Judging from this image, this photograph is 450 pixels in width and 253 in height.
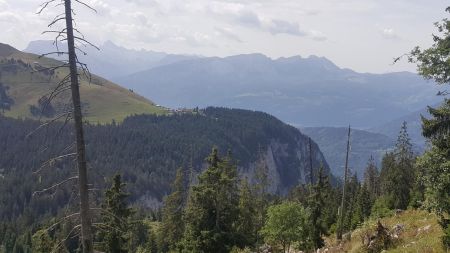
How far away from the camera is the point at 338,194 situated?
96.2 metres

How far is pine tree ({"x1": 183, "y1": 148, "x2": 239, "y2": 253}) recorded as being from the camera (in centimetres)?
3938

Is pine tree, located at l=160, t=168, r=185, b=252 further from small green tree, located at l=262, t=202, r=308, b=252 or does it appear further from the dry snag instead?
the dry snag

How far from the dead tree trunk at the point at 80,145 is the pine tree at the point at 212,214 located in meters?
23.0

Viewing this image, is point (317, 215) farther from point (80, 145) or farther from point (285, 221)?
point (80, 145)

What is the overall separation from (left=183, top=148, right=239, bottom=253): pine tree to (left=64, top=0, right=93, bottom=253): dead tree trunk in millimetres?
23042

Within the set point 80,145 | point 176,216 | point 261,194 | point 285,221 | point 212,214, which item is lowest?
point 176,216

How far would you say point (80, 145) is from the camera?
52.4 feet

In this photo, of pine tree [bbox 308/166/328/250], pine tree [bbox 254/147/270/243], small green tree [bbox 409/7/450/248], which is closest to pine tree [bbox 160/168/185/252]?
pine tree [bbox 254/147/270/243]

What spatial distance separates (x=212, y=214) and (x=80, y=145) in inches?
1010

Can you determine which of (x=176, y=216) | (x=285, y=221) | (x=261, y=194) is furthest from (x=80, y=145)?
(x=261, y=194)

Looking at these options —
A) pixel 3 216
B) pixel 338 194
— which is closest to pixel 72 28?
pixel 338 194

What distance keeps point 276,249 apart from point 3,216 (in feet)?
526

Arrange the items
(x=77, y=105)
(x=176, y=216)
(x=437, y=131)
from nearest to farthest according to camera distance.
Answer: (x=77, y=105) → (x=437, y=131) → (x=176, y=216)

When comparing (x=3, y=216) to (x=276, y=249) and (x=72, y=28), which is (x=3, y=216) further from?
(x=72, y=28)
